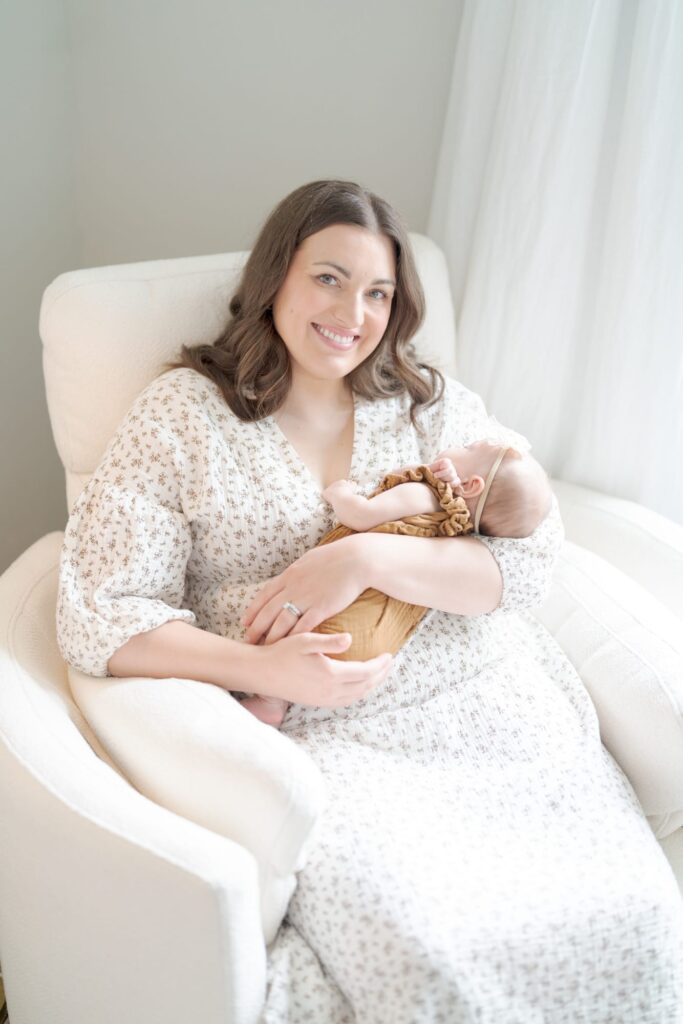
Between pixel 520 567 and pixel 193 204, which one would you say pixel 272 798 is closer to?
pixel 520 567

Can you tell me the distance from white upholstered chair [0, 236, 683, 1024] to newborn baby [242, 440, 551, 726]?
240 mm

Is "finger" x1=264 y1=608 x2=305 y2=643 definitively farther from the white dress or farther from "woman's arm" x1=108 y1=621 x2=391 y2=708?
the white dress

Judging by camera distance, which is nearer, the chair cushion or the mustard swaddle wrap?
the chair cushion

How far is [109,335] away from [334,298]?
1.31ft

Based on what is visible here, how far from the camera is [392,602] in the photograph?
1472 millimetres

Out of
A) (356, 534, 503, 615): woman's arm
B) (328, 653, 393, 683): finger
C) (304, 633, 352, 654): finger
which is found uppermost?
(356, 534, 503, 615): woman's arm

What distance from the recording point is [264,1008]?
44.8 inches

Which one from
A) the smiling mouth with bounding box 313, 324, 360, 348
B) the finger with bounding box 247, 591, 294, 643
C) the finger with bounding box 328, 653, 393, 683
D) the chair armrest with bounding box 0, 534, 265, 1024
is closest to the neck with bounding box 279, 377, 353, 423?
the smiling mouth with bounding box 313, 324, 360, 348

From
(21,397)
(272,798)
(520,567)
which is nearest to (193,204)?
(21,397)

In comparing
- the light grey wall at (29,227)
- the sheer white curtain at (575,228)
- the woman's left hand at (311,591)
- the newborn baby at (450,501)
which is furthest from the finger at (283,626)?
the light grey wall at (29,227)

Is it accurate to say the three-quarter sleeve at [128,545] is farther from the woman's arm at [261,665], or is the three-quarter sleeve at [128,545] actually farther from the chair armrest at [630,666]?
the chair armrest at [630,666]

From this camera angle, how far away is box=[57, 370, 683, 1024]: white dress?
1146mm

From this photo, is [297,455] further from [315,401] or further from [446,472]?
[446,472]

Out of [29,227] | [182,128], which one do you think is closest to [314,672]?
[29,227]
